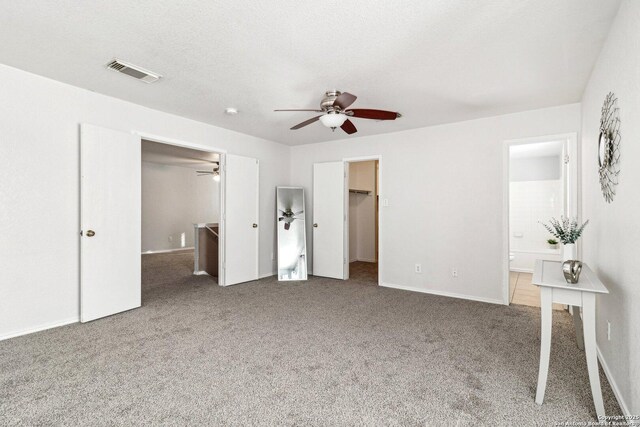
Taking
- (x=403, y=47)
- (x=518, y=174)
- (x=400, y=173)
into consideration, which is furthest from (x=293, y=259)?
(x=518, y=174)

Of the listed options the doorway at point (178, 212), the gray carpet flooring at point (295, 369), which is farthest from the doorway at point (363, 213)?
the gray carpet flooring at point (295, 369)

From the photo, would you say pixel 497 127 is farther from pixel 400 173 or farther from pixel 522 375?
pixel 522 375

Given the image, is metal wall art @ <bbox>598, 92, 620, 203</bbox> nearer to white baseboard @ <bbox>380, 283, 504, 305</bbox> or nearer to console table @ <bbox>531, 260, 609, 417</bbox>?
console table @ <bbox>531, 260, 609, 417</bbox>

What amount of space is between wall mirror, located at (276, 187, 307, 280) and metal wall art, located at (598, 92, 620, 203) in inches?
163

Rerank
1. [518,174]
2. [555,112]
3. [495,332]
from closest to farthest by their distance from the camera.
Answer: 1. [495,332]
2. [555,112]
3. [518,174]

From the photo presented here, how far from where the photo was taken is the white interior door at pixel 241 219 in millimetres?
4957

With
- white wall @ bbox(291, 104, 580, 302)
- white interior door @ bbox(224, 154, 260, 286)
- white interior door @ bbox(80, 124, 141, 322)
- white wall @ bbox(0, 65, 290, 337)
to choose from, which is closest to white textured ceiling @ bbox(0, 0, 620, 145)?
white wall @ bbox(0, 65, 290, 337)

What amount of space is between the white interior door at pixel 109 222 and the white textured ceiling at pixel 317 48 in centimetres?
58

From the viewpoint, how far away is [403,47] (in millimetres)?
2479

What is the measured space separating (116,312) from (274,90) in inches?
118

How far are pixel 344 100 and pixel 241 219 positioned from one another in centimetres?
293

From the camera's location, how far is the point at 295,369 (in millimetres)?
2354

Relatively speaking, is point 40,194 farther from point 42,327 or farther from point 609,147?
point 609,147

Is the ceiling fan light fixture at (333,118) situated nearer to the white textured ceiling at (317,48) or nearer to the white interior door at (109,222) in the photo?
the white textured ceiling at (317,48)
